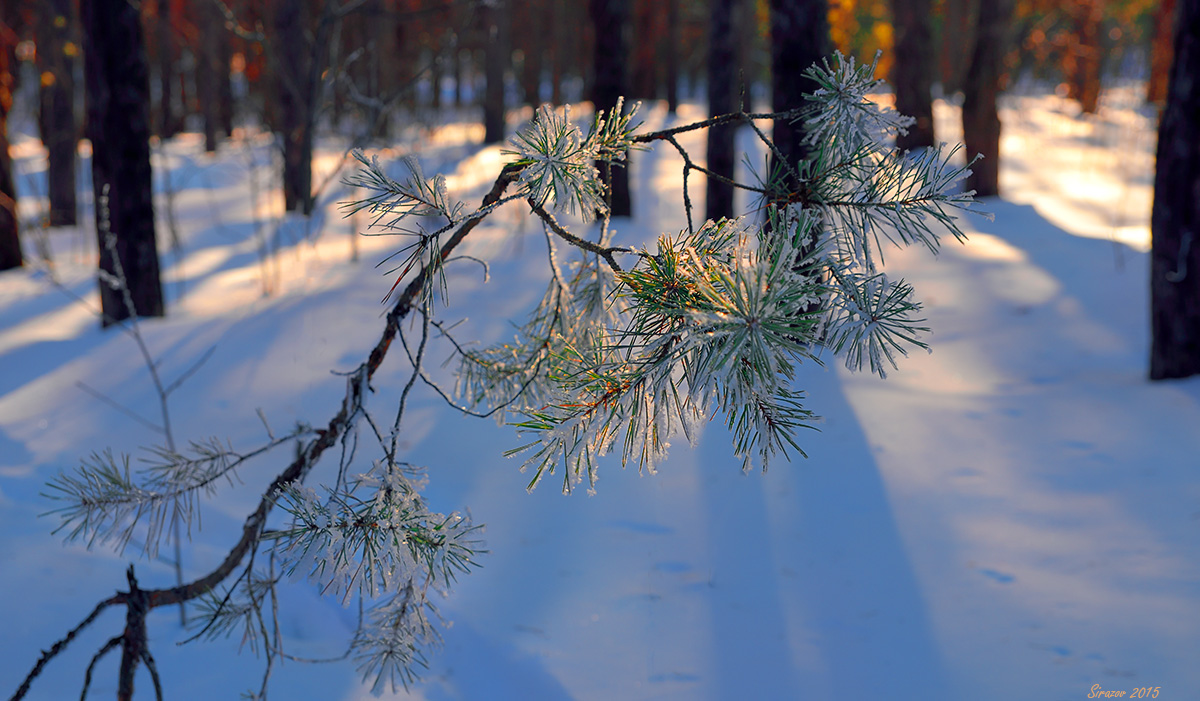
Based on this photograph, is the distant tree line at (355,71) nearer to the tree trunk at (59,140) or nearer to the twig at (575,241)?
the tree trunk at (59,140)

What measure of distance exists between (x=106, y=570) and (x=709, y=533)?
1.85m

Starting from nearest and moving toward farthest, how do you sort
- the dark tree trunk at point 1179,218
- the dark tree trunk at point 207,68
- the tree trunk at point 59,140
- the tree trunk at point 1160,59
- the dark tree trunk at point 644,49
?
the dark tree trunk at point 1179,218 → the tree trunk at point 59,140 → the dark tree trunk at point 207,68 → the tree trunk at point 1160,59 → the dark tree trunk at point 644,49

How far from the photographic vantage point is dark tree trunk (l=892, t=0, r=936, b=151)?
360 inches

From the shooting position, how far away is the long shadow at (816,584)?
80.1 inches

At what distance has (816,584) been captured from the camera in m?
2.40

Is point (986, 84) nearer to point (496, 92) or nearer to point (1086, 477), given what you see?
point (1086, 477)

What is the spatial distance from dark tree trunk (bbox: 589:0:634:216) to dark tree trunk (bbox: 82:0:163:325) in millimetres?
3458

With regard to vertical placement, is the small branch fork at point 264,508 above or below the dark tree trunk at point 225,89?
below

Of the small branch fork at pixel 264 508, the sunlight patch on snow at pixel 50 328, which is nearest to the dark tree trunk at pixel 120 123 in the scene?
the sunlight patch on snow at pixel 50 328

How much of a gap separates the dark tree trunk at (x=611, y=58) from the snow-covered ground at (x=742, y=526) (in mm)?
2104

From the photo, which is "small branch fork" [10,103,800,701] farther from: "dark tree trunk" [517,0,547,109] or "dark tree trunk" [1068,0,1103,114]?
"dark tree trunk" [1068,0,1103,114]

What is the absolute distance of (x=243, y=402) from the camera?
346 cm

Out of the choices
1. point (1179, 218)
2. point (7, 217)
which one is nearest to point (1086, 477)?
point (1179, 218)

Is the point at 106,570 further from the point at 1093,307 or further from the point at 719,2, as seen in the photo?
the point at 719,2
